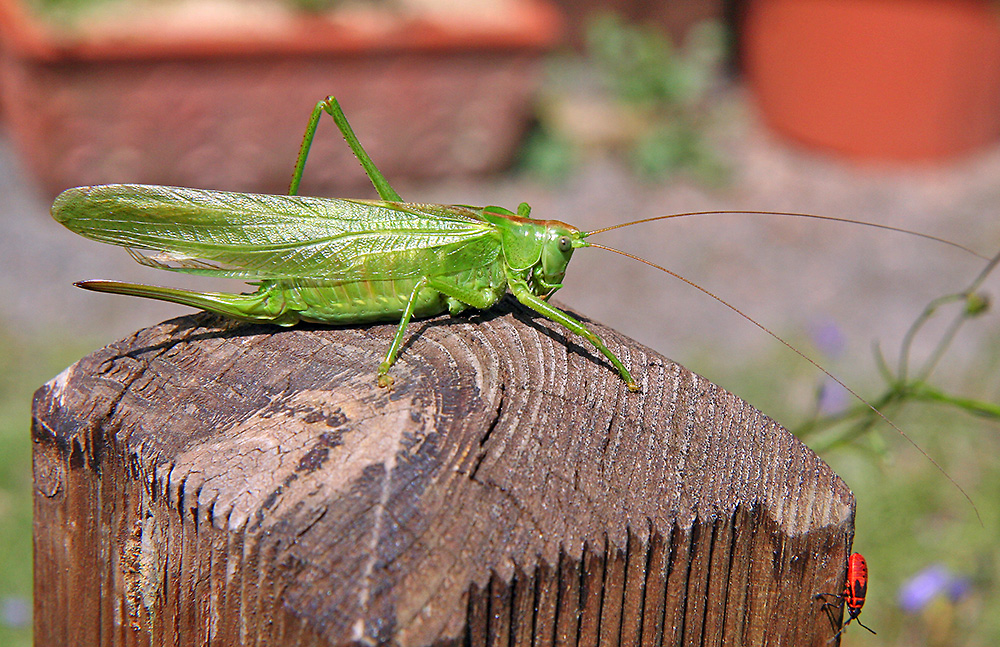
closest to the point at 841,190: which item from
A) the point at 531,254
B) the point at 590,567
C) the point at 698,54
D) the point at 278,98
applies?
the point at 698,54

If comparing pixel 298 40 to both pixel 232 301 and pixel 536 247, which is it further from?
pixel 232 301

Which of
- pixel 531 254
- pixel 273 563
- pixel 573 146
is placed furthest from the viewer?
pixel 573 146

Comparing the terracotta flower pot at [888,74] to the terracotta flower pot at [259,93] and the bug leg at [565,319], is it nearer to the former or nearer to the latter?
the terracotta flower pot at [259,93]

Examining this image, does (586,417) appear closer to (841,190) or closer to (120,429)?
(120,429)

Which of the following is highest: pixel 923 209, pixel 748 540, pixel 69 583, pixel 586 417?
Answer: pixel 923 209

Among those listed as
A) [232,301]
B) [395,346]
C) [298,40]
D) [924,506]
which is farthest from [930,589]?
[298,40]

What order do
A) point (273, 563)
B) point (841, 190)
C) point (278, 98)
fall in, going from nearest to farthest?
point (273, 563) → point (278, 98) → point (841, 190)

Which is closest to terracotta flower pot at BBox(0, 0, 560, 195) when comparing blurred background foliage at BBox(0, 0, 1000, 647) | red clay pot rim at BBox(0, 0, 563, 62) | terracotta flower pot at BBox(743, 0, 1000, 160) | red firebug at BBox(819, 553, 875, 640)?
red clay pot rim at BBox(0, 0, 563, 62)
